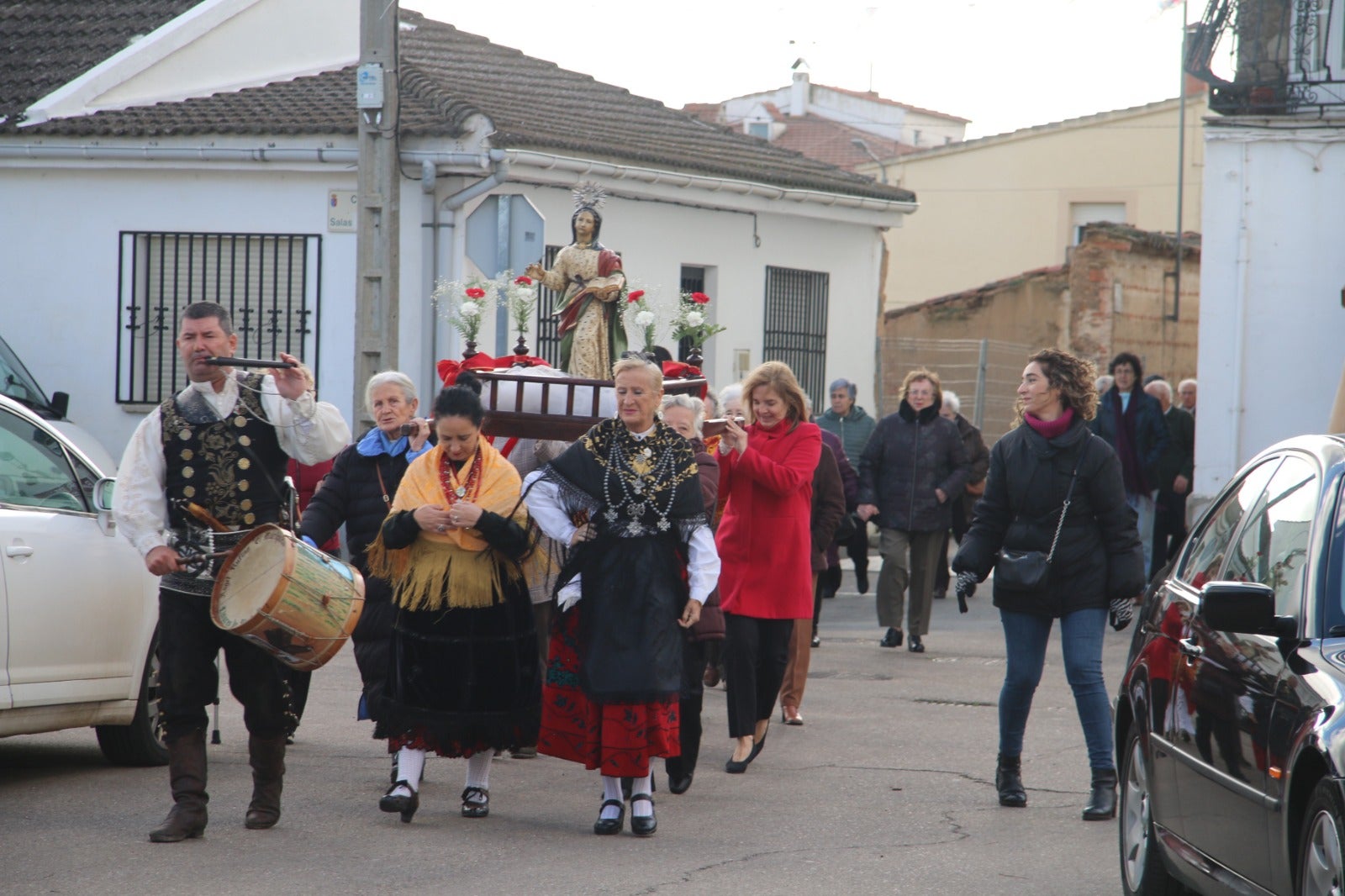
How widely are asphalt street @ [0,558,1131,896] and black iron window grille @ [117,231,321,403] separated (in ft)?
26.2

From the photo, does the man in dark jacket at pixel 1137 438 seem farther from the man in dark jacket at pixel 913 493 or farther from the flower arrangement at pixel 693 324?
the flower arrangement at pixel 693 324

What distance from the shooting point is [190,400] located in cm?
688

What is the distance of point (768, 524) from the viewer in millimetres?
8711

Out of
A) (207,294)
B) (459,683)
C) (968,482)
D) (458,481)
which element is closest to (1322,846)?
(459,683)

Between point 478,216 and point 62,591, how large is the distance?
5616mm

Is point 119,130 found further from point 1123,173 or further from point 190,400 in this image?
point 1123,173

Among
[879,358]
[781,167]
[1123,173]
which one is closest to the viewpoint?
[781,167]

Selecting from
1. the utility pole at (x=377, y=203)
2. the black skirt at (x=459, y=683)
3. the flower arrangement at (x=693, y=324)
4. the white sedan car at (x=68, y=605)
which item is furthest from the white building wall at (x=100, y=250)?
the black skirt at (x=459, y=683)

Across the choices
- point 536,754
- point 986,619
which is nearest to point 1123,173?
point 986,619

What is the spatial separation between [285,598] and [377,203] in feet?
25.1

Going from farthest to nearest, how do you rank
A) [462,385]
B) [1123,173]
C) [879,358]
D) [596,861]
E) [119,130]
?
1. [1123,173]
2. [879,358]
3. [119,130]
4. [462,385]
5. [596,861]

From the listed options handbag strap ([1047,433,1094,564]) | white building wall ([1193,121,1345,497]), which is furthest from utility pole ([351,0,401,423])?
handbag strap ([1047,433,1094,564])

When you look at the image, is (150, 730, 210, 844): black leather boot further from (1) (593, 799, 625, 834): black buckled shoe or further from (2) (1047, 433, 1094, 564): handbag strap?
(2) (1047, 433, 1094, 564): handbag strap

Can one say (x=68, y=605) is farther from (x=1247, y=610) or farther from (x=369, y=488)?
(x=1247, y=610)
